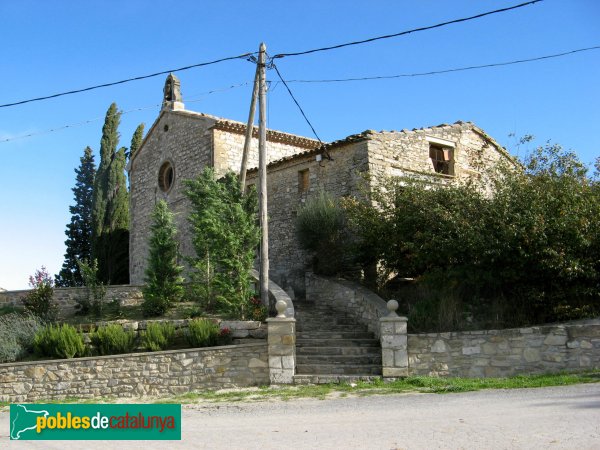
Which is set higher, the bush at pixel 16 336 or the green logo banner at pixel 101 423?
the bush at pixel 16 336

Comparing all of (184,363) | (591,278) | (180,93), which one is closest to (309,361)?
(184,363)

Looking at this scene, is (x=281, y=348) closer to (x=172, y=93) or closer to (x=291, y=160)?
(x=291, y=160)

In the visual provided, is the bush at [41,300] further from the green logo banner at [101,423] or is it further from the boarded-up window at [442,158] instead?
the boarded-up window at [442,158]

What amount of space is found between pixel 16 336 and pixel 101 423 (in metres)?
5.81

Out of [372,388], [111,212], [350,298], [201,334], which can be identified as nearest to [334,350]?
[372,388]

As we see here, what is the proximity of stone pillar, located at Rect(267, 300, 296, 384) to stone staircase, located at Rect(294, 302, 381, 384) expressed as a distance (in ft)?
0.78

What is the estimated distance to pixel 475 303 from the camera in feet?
40.9

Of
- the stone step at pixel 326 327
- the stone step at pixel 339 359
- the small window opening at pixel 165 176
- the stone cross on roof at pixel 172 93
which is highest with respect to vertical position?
the stone cross on roof at pixel 172 93

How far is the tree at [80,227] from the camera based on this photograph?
29188 mm

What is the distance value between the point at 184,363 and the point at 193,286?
2458 millimetres

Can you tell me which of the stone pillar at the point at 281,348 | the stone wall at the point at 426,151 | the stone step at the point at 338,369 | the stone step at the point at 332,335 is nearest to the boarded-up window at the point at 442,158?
the stone wall at the point at 426,151

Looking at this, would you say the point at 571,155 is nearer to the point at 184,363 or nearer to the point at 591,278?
the point at 591,278

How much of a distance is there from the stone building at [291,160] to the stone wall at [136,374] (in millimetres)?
5078

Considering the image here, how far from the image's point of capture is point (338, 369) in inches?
449
